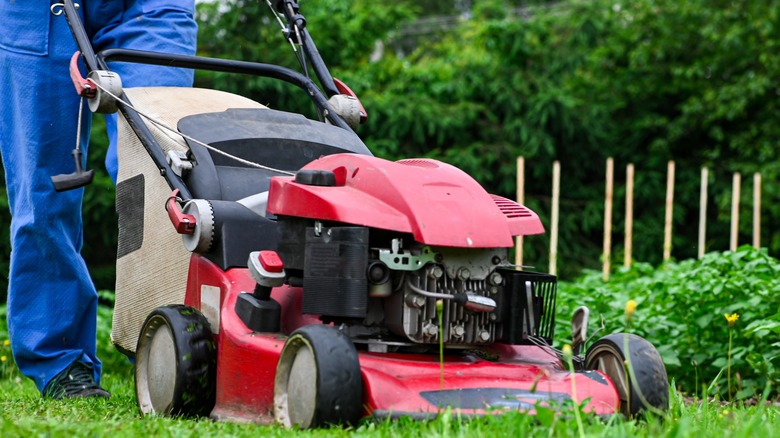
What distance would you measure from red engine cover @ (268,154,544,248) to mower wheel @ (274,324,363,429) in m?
0.29

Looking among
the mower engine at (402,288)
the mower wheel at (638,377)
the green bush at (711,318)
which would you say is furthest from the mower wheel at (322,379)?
the green bush at (711,318)

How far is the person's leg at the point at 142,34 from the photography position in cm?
380

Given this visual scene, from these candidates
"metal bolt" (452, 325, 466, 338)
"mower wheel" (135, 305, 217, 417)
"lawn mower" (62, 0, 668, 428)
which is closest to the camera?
"lawn mower" (62, 0, 668, 428)

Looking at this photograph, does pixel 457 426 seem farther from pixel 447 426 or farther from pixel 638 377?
pixel 638 377

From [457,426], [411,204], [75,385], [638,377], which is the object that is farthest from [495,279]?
[75,385]

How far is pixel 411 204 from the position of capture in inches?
99.8

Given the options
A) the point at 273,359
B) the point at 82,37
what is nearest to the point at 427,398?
the point at 273,359

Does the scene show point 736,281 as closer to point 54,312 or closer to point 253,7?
point 54,312

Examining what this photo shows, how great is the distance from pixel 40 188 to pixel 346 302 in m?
1.63

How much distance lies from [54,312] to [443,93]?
975 cm

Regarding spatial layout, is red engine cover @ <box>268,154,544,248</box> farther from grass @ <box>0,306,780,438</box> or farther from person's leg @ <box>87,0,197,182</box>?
person's leg @ <box>87,0,197,182</box>

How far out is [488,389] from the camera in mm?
2453

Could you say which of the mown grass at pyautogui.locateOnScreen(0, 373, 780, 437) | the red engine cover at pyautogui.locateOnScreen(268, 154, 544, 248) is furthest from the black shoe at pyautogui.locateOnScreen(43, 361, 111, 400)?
Answer: the red engine cover at pyautogui.locateOnScreen(268, 154, 544, 248)

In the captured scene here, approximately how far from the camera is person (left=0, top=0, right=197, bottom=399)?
12.2ft
